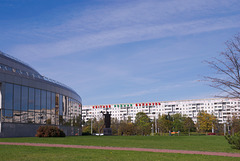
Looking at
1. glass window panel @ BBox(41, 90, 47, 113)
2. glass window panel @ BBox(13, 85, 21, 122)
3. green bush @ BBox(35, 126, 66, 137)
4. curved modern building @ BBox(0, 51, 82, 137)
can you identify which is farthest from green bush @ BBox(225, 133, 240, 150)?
glass window panel @ BBox(41, 90, 47, 113)

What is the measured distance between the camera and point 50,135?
37.3m

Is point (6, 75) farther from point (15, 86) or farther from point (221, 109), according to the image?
point (221, 109)

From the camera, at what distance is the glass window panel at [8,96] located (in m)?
41.5

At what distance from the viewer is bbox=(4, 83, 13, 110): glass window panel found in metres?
41.5

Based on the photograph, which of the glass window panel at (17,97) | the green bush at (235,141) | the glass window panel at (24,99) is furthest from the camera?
the glass window panel at (24,99)

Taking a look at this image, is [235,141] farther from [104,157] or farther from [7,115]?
[7,115]

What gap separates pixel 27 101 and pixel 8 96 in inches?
172

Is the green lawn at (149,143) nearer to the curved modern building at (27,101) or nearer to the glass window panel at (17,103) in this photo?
the curved modern building at (27,101)

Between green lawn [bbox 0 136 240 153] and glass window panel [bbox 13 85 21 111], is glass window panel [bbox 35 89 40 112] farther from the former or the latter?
green lawn [bbox 0 136 240 153]

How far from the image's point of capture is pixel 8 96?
4194 cm

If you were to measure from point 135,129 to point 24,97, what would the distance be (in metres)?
75.2

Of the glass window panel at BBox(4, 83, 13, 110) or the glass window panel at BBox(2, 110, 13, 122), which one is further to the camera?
the glass window panel at BBox(4, 83, 13, 110)

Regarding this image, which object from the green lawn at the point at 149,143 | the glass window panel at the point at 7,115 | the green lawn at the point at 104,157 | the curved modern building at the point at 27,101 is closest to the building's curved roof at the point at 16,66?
the curved modern building at the point at 27,101

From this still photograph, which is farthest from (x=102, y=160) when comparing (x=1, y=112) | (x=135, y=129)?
(x=135, y=129)
